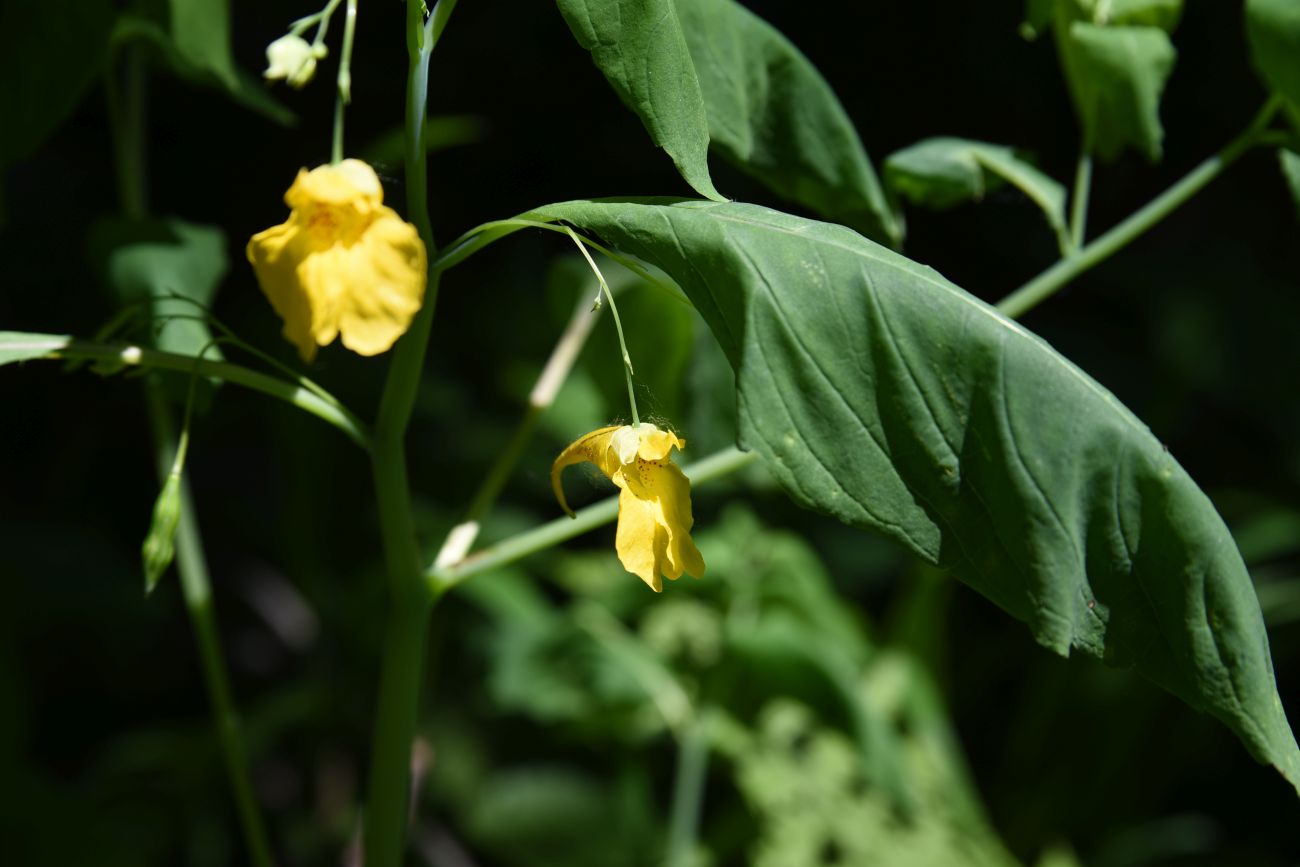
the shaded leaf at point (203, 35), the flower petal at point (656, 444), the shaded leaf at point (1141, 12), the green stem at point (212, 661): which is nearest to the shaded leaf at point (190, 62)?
the shaded leaf at point (203, 35)

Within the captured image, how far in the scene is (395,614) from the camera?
0.61m

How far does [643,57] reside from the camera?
18.2 inches

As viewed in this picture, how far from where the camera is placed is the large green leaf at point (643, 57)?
46 centimetres

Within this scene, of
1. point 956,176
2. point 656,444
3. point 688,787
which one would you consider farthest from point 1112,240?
point 688,787

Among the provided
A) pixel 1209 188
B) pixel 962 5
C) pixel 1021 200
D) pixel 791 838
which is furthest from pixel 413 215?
pixel 1209 188

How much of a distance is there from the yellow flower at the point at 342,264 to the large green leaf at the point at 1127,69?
1.39 feet

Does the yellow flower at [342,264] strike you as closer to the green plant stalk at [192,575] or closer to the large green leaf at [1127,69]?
the green plant stalk at [192,575]

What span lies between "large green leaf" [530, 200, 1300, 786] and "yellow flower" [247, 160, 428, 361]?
71 millimetres

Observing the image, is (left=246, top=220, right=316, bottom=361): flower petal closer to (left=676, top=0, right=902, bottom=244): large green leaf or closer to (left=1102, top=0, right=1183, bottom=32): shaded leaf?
(left=676, top=0, right=902, bottom=244): large green leaf

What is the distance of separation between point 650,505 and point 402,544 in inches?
5.6

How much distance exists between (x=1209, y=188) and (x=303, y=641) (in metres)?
1.62

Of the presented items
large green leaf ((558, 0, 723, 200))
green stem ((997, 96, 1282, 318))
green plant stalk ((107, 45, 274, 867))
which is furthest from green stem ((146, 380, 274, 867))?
green stem ((997, 96, 1282, 318))

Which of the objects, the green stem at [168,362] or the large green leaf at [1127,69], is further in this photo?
the large green leaf at [1127,69]

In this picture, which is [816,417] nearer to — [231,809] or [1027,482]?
[1027,482]
